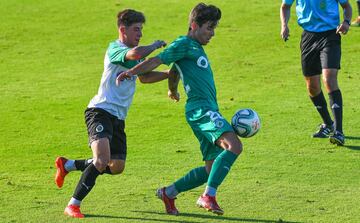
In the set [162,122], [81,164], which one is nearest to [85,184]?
[81,164]

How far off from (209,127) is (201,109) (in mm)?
229

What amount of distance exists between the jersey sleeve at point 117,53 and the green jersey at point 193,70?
17.9 inches

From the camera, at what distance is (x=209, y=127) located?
364 inches

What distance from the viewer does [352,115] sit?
46.4 ft

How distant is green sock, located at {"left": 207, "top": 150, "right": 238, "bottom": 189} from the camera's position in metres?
9.15

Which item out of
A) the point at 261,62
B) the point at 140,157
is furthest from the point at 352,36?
the point at 140,157

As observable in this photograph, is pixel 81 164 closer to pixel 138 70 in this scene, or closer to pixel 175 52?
pixel 138 70

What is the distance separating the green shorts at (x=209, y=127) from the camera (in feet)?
30.2

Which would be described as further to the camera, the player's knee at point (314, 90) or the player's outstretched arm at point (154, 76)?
the player's knee at point (314, 90)

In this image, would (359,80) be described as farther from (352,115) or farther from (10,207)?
(10,207)

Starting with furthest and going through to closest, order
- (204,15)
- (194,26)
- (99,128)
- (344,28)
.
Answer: (344,28)
(99,128)
(194,26)
(204,15)


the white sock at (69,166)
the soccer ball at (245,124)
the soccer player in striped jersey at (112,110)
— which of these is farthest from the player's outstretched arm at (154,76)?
the white sock at (69,166)

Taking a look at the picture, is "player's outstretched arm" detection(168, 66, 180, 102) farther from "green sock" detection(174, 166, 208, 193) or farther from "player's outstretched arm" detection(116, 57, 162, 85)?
"green sock" detection(174, 166, 208, 193)

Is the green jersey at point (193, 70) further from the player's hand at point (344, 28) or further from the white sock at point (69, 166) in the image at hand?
the player's hand at point (344, 28)
